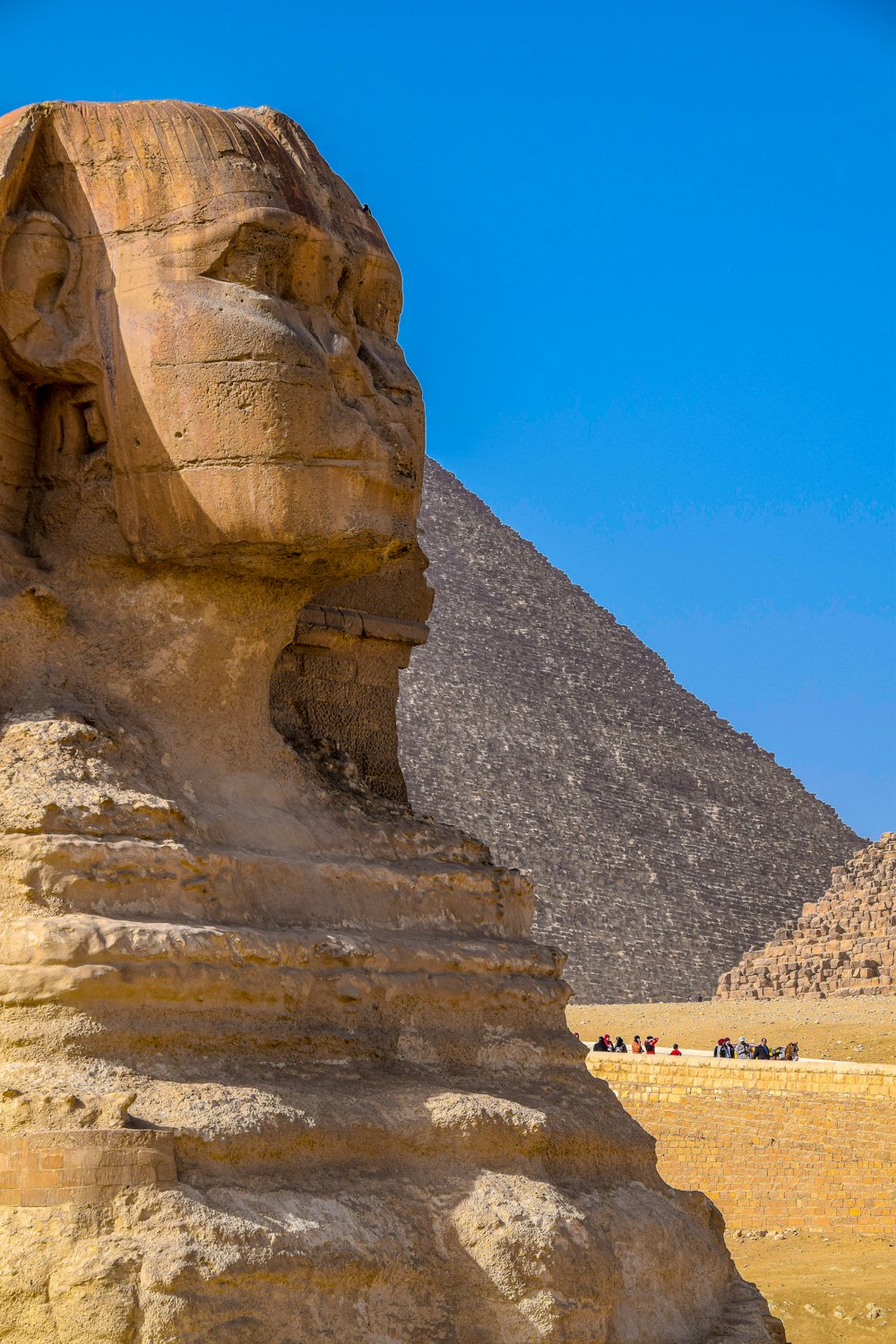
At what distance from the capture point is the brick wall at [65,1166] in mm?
3545

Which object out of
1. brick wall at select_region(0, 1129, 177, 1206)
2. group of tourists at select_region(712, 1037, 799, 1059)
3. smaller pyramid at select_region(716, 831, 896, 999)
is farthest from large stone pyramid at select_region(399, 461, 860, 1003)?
brick wall at select_region(0, 1129, 177, 1206)

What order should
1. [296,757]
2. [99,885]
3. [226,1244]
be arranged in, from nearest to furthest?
[226,1244] < [99,885] < [296,757]

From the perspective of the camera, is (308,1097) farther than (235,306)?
No

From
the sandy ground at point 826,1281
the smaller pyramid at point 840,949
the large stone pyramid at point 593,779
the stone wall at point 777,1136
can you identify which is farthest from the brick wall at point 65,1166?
the large stone pyramid at point 593,779

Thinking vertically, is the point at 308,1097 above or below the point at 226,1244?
above

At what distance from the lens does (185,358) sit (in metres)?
4.29

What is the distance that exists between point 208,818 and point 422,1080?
657 millimetres

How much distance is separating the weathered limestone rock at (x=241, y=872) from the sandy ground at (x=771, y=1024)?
26.5m

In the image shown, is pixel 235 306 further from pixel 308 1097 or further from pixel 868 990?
pixel 868 990

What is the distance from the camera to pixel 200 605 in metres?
4.48

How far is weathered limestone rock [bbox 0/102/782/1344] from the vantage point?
3.72m

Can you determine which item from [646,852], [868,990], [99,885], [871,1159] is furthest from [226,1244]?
[646,852]

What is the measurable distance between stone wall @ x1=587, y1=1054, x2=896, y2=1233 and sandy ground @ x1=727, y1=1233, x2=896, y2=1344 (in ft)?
2.87

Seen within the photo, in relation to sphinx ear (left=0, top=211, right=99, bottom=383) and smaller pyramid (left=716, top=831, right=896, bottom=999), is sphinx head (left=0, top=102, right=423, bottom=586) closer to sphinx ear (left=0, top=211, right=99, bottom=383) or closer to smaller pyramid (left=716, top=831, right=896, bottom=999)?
sphinx ear (left=0, top=211, right=99, bottom=383)
